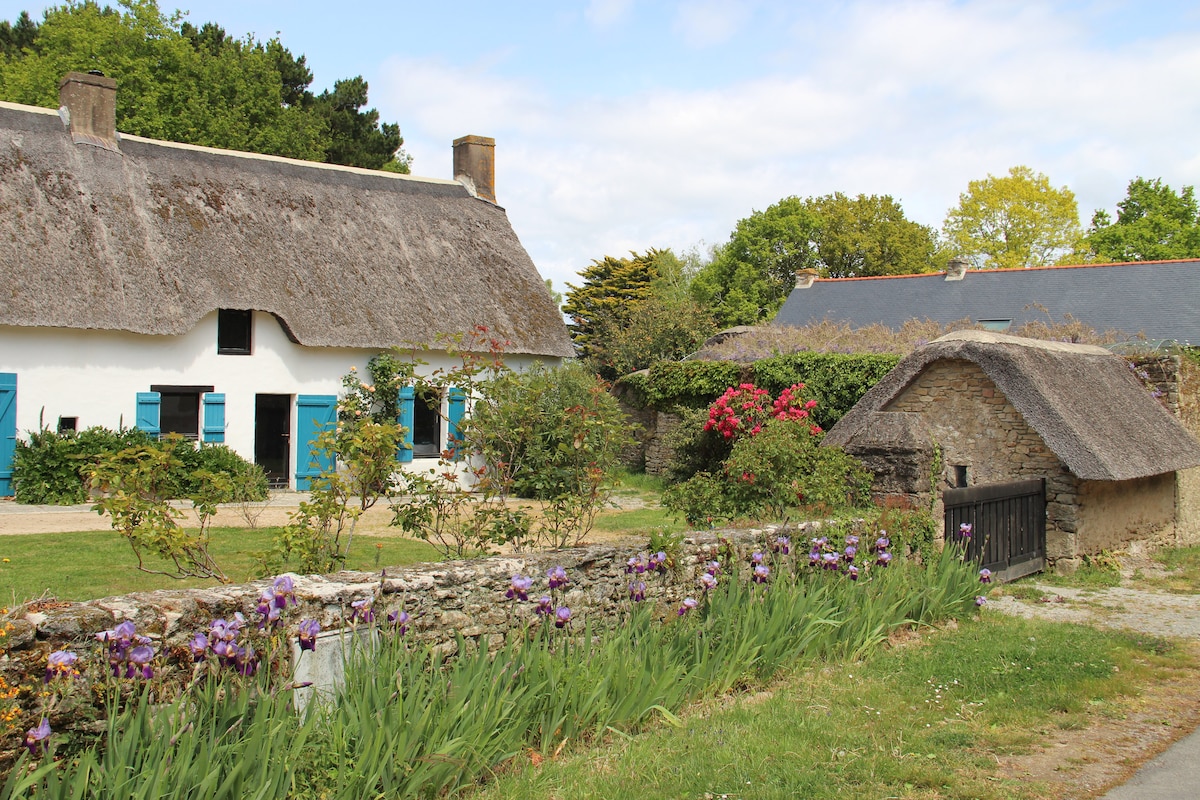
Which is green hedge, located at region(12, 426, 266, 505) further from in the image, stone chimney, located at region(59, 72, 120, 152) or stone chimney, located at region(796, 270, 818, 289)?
stone chimney, located at region(796, 270, 818, 289)

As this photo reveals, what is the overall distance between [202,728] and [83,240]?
15.6 meters

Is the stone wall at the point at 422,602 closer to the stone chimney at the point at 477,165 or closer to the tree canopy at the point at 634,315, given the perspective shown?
the tree canopy at the point at 634,315

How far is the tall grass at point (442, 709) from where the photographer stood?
11.2ft

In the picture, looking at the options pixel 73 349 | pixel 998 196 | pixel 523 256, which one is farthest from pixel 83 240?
pixel 998 196

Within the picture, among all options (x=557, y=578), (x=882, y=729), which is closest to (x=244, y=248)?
(x=557, y=578)

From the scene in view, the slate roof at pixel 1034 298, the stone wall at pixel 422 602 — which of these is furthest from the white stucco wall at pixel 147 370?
the slate roof at pixel 1034 298

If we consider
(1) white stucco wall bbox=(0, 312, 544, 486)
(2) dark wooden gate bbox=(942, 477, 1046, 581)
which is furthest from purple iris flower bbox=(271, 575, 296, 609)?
(1) white stucco wall bbox=(0, 312, 544, 486)

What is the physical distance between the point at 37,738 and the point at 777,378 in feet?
51.6

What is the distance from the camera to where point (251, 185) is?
20.0 metres

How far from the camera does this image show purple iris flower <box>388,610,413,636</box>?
4578 mm

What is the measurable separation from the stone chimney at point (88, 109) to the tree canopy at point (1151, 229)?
4323 centimetres

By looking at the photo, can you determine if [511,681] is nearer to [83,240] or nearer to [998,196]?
[83,240]

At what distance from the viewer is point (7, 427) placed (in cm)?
1544

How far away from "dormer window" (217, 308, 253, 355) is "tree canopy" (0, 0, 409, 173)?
13.7 m
